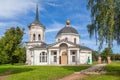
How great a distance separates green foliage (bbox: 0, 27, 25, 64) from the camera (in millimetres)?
51388

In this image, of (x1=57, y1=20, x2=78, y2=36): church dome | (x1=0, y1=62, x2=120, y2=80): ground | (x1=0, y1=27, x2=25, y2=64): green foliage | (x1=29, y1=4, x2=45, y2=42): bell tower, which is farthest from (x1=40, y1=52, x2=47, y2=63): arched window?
(x1=0, y1=62, x2=120, y2=80): ground

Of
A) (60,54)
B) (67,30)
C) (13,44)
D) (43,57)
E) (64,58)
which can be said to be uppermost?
(67,30)

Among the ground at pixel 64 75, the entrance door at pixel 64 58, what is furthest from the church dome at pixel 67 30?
the ground at pixel 64 75

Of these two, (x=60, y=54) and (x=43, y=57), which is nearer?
(x=60, y=54)

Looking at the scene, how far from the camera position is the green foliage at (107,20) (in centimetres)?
1933

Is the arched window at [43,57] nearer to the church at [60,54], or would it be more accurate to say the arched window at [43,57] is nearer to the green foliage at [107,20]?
the church at [60,54]

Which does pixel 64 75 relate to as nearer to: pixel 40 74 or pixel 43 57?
pixel 40 74

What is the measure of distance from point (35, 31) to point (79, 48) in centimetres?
1402

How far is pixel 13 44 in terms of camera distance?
52312 mm

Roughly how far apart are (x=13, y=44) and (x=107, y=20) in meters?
35.7

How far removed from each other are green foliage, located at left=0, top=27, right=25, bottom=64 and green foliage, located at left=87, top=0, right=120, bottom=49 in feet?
104

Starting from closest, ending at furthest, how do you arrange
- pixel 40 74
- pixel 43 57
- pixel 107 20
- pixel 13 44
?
1. pixel 107 20
2. pixel 40 74
3. pixel 13 44
4. pixel 43 57

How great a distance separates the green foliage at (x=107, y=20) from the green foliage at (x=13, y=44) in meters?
31.7

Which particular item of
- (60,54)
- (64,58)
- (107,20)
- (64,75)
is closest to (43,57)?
(60,54)
